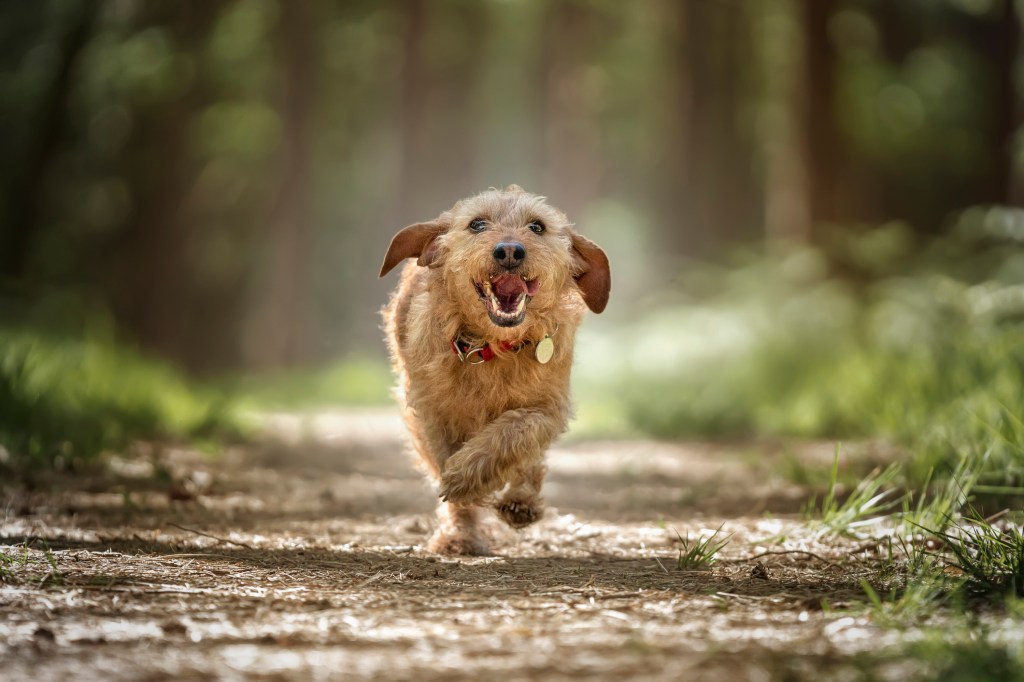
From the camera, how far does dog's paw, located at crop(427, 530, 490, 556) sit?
4609mm

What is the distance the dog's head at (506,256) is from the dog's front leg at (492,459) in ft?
1.52

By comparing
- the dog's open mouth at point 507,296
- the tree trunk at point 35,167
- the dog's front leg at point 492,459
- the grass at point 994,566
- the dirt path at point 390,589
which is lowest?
the dirt path at point 390,589

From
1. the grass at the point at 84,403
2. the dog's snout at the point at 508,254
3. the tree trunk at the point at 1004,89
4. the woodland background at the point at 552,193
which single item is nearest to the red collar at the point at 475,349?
the dog's snout at the point at 508,254

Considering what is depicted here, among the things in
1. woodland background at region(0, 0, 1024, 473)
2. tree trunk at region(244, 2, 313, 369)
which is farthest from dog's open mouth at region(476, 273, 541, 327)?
tree trunk at region(244, 2, 313, 369)

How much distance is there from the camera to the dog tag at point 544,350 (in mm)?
4648

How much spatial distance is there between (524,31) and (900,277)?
26.7 meters

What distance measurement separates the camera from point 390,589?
142 inches

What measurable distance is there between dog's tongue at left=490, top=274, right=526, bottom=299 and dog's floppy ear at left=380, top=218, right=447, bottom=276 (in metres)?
0.45

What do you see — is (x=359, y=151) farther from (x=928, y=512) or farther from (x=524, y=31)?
(x=928, y=512)

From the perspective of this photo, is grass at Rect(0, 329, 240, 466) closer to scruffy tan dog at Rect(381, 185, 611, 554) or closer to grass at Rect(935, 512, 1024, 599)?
scruffy tan dog at Rect(381, 185, 611, 554)

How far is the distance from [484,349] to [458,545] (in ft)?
2.97

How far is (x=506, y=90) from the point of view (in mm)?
39719

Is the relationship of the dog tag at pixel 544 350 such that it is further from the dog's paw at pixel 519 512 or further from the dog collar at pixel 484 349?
the dog's paw at pixel 519 512

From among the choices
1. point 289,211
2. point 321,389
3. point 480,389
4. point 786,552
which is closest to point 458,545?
point 480,389
